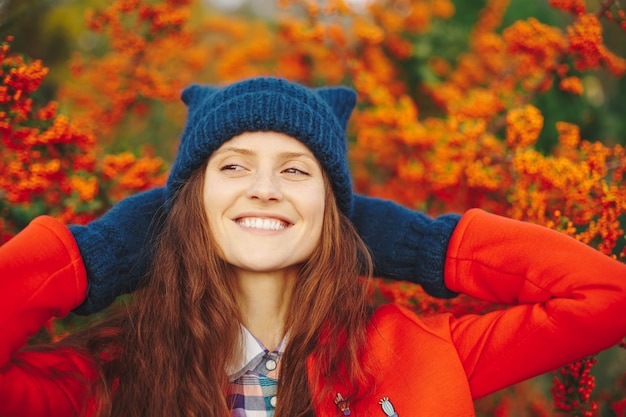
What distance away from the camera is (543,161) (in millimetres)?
2264

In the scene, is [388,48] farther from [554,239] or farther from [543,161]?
[554,239]

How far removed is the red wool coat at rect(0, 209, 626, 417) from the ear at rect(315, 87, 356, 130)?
666 mm

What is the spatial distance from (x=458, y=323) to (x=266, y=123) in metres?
0.91

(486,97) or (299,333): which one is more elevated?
(486,97)

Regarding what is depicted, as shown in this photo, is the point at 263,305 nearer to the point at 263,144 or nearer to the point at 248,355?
the point at 248,355

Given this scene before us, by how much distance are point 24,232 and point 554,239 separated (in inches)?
63.1

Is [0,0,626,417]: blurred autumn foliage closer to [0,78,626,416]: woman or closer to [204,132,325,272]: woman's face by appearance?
[0,78,626,416]: woman

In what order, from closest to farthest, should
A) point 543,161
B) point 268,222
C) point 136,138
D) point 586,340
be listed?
point 586,340
point 268,222
point 543,161
point 136,138

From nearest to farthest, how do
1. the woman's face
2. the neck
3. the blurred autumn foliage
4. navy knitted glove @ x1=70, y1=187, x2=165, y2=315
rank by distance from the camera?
navy knitted glove @ x1=70, y1=187, x2=165, y2=315 → the woman's face → the neck → the blurred autumn foliage

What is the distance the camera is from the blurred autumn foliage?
220cm

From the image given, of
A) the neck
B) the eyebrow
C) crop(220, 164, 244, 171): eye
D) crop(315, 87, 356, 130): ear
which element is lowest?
the neck

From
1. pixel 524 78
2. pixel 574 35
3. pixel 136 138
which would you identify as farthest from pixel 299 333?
pixel 136 138

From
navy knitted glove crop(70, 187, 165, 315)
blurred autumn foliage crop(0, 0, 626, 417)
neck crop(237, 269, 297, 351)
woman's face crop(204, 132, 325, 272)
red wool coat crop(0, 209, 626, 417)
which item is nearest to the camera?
red wool coat crop(0, 209, 626, 417)

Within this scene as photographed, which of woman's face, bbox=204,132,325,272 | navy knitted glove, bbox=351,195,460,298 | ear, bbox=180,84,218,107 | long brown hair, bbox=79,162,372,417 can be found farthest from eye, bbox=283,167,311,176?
ear, bbox=180,84,218,107
